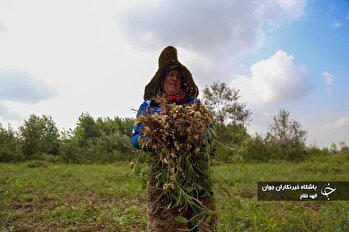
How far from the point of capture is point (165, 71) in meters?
3.21

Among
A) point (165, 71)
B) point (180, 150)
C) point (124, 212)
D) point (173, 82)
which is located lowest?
point (124, 212)

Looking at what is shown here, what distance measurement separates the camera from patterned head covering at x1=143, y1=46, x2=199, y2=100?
10.3 feet

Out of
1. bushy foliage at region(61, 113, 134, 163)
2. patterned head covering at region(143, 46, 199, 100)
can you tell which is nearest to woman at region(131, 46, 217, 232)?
patterned head covering at region(143, 46, 199, 100)

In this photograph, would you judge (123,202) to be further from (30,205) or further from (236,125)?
(236,125)

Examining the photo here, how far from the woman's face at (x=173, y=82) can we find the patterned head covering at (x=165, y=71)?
0.04m

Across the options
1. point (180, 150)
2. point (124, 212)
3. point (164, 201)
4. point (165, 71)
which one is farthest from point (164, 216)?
point (124, 212)

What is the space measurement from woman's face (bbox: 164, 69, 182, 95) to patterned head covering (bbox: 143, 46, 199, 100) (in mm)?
44

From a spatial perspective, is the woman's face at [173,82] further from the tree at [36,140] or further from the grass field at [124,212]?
the tree at [36,140]

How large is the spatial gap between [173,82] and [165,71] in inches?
7.0

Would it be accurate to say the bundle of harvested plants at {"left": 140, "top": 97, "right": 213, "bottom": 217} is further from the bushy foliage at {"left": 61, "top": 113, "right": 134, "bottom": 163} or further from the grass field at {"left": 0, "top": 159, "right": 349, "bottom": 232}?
the bushy foliage at {"left": 61, "top": 113, "right": 134, "bottom": 163}

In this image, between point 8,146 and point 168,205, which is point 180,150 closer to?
point 168,205

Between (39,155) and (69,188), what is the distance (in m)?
14.1

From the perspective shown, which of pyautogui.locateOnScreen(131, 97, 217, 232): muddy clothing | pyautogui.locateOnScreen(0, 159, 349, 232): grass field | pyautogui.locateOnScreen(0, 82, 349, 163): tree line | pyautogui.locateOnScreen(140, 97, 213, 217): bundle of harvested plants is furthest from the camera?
pyautogui.locateOnScreen(0, 82, 349, 163): tree line

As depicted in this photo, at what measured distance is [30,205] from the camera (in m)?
5.56
